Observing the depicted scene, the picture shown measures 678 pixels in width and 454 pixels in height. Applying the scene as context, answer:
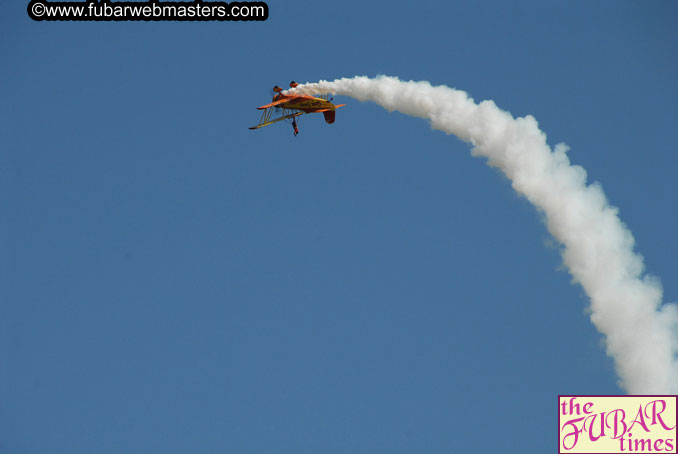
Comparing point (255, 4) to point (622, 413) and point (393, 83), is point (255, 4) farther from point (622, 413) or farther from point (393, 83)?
point (622, 413)

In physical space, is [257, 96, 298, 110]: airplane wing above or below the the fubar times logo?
above

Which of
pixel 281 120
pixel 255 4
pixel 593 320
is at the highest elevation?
pixel 255 4

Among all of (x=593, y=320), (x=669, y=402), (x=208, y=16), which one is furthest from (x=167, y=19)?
(x=669, y=402)

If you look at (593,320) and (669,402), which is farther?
(593,320)

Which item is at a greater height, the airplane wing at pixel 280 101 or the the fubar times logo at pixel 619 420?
the airplane wing at pixel 280 101

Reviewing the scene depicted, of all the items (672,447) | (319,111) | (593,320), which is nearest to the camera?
(672,447)

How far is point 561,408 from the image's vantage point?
7325 cm

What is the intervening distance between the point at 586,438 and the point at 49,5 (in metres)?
43.6

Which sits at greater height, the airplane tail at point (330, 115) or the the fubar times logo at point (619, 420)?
the airplane tail at point (330, 115)

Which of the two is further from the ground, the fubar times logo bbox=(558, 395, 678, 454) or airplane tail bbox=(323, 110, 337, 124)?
airplane tail bbox=(323, 110, 337, 124)

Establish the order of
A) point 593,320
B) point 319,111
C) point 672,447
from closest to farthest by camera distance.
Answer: point 672,447, point 593,320, point 319,111

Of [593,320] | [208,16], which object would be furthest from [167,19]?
[593,320]

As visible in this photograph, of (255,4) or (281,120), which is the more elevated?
(255,4)

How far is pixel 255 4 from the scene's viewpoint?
3386 inches
